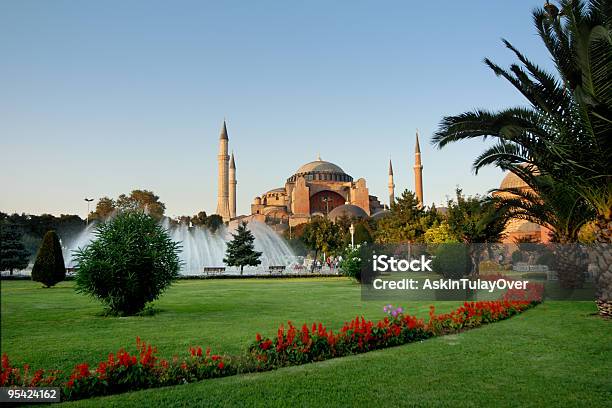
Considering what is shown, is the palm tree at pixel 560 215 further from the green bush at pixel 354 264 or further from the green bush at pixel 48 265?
the green bush at pixel 48 265

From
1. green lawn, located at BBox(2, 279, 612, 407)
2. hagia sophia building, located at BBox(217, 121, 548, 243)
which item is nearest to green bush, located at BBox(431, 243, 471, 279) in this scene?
green lawn, located at BBox(2, 279, 612, 407)

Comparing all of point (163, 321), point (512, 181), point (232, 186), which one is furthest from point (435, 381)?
point (232, 186)

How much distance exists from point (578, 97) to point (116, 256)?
29.1 feet

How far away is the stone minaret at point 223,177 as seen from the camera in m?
67.7

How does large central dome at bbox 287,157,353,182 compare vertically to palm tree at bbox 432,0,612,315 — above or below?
above

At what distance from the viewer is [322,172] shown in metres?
92.4

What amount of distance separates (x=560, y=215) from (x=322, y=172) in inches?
3125

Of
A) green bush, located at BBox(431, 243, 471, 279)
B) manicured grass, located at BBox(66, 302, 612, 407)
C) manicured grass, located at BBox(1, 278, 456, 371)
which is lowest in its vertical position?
manicured grass, located at BBox(66, 302, 612, 407)

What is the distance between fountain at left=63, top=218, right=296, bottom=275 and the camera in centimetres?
3494

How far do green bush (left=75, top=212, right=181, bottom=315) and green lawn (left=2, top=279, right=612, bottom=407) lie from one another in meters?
0.58

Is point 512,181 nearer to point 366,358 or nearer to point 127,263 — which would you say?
point 127,263

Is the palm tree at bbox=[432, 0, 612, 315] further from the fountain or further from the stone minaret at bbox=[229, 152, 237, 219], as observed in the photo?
the stone minaret at bbox=[229, 152, 237, 219]

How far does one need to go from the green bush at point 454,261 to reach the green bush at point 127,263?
8.57 metres

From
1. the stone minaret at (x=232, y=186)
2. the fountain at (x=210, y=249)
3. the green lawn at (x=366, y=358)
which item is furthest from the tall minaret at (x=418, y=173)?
the green lawn at (x=366, y=358)
